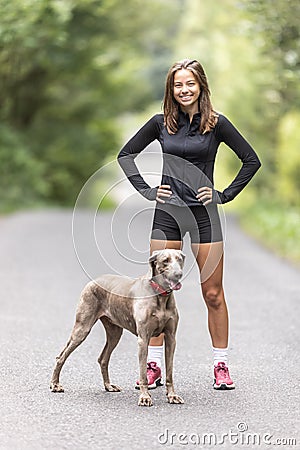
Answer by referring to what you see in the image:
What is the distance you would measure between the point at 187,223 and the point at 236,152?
54cm

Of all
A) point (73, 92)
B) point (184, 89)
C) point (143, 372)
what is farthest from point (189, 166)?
point (73, 92)

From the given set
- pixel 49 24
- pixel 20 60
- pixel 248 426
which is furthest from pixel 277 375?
pixel 20 60

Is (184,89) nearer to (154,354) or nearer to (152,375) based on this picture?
(154,354)

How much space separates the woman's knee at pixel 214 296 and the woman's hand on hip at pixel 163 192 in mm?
673

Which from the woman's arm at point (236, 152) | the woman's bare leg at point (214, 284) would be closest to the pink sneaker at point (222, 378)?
the woman's bare leg at point (214, 284)

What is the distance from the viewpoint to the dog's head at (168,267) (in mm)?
5762

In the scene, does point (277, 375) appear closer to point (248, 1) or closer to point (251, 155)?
point (251, 155)

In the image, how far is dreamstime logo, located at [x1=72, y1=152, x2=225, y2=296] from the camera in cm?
616

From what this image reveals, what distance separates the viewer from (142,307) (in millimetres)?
5914

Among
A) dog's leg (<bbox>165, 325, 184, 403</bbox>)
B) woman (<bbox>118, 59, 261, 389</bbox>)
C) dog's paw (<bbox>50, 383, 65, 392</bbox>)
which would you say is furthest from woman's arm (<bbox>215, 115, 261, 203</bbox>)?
dog's paw (<bbox>50, 383, 65, 392</bbox>)

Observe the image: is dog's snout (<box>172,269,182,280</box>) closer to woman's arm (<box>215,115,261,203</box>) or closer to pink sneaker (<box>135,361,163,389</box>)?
woman's arm (<box>215,115,261,203</box>)

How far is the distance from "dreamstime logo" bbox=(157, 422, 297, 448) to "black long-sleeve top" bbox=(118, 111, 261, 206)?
155cm

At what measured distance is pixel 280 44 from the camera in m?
18.2

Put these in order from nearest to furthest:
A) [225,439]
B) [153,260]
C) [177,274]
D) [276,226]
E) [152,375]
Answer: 1. [225,439]
2. [177,274]
3. [153,260]
4. [152,375]
5. [276,226]
